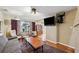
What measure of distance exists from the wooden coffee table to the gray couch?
231 mm

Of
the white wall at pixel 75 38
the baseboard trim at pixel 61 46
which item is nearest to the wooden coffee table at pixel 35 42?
the baseboard trim at pixel 61 46

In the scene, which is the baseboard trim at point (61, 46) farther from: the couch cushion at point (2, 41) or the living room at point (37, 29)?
the couch cushion at point (2, 41)

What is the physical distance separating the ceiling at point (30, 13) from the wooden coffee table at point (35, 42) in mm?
373

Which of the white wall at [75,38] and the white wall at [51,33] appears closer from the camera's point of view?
the white wall at [75,38]

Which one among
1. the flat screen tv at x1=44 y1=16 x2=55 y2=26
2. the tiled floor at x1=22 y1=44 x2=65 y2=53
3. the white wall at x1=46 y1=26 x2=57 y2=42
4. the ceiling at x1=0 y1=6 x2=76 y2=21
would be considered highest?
the ceiling at x1=0 y1=6 x2=76 y2=21

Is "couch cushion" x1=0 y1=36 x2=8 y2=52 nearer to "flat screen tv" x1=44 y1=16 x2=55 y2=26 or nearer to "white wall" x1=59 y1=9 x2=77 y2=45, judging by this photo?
"flat screen tv" x1=44 y1=16 x2=55 y2=26

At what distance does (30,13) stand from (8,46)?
0.71 metres

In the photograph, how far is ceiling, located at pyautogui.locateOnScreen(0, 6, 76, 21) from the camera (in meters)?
1.86

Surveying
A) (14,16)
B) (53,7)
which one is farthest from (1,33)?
(53,7)

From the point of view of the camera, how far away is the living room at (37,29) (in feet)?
6.02

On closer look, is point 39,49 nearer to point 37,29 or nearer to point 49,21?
point 37,29

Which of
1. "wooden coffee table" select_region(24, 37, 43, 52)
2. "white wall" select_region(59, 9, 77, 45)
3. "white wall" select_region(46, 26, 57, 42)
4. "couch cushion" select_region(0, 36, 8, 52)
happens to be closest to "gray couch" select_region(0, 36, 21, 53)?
"couch cushion" select_region(0, 36, 8, 52)
